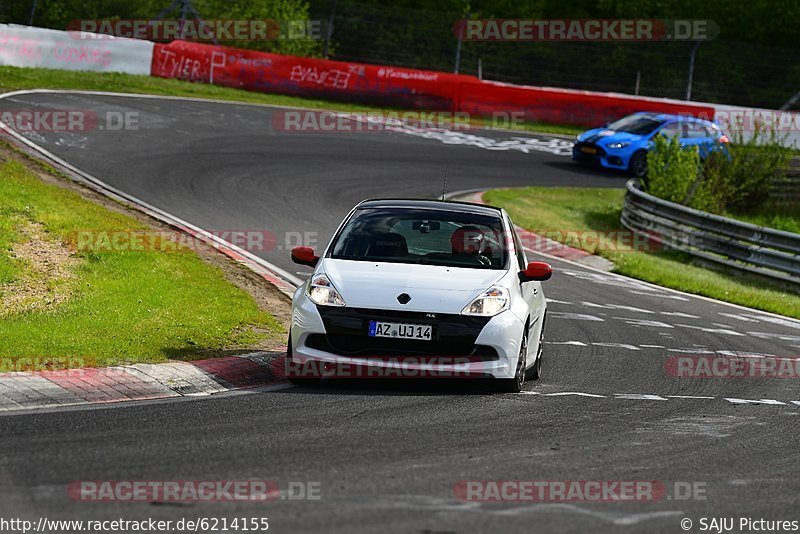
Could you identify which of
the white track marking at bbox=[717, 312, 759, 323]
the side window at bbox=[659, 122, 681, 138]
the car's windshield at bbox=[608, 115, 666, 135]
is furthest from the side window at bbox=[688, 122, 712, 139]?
the white track marking at bbox=[717, 312, 759, 323]

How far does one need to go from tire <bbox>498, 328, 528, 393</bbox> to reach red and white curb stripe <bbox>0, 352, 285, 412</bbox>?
1722 millimetres

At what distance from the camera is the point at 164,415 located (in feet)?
26.0

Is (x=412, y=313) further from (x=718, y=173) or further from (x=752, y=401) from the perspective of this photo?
(x=718, y=173)

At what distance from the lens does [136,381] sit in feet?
29.1

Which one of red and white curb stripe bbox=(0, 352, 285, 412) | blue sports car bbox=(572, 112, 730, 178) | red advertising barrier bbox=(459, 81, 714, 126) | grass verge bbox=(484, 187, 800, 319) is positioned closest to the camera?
red and white curb stripe bbox=(0, 352, 285, 412)

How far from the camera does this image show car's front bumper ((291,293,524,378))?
9.18m

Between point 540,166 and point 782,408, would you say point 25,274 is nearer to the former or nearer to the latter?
point 782,408

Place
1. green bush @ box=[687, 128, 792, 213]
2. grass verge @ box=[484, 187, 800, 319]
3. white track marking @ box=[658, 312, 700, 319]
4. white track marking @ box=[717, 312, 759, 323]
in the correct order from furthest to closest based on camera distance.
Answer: green bush @ box=[687, 128, 792, 213] → grass verge @ box=[484, 187, 800, 319] → white track marking @ box=[717, 312, 759, 323] → white track marking @ box=[658, 312, 700, 319]

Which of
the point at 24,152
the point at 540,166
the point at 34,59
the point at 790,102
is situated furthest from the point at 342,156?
the point at 790,102

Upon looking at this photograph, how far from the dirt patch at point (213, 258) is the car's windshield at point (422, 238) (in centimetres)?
133

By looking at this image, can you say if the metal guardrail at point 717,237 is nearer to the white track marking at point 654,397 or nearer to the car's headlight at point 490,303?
the white track marking at point 654,397

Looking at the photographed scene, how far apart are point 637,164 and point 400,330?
2213 cm

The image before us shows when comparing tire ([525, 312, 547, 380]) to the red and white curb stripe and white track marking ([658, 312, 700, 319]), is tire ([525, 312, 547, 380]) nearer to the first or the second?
the red and white curb stripe

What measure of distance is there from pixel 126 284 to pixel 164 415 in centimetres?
499
